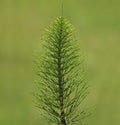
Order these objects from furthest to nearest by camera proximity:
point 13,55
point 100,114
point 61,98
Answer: point 13,55 < point 100,114 < point 61,98

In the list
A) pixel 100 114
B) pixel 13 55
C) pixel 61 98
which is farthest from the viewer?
pixel 13 55

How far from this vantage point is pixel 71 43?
1.46 meters

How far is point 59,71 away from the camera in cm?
143

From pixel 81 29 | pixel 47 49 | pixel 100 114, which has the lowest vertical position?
pixel 100 114

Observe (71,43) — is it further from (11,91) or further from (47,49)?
(11,91)

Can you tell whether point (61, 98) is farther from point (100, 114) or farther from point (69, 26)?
point (100, 114)

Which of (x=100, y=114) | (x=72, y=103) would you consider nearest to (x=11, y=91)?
(x=100, y=114)

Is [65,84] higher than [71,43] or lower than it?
lower

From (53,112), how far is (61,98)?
6 centimetres

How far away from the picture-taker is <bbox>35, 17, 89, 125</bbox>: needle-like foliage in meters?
1.43

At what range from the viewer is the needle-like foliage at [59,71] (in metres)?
1.43

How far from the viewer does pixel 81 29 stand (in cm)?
300

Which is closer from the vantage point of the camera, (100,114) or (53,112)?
(53,112)

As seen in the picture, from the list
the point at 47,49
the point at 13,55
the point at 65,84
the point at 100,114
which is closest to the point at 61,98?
the point at 65,84
